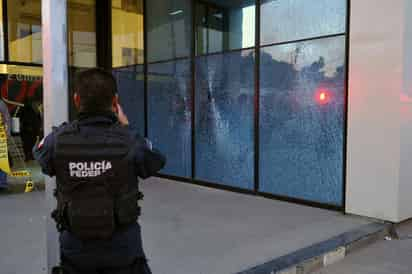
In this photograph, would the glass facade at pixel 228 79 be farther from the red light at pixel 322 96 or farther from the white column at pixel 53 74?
the white column at pixel 53 74

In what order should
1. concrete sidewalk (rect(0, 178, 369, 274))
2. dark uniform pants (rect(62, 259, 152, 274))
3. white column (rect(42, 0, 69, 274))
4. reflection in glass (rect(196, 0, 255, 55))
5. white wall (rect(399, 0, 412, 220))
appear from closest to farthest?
dark uniform pants (rect(62, 259, 152, 274))
white column (rect(42, 0, 69, 274))
concrete sidewalk (rect(0, 178, 369, 274))
white wall (rect(399, 0, 412, 220))
reflection in glass (rect(196, 0, 255, 55))

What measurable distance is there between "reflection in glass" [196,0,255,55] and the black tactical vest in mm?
5569

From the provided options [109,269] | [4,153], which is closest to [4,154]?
[4,153]

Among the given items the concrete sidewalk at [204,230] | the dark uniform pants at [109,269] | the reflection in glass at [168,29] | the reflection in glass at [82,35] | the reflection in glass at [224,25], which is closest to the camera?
the dark uniform pants at [109,269]

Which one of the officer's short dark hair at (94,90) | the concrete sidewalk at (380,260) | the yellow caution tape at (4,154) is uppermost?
the officer's short dark hair at (94,90)

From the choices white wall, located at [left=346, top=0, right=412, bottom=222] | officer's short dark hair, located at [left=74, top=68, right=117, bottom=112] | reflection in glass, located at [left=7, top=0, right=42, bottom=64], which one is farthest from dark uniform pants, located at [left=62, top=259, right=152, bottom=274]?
reflection in glass, located at [left=7, top=0, right=42, bottom=64]

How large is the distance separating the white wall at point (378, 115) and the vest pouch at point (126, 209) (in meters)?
4.31

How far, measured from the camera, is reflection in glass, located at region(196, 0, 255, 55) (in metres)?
7.28

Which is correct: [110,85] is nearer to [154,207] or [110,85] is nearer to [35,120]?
[154,207]

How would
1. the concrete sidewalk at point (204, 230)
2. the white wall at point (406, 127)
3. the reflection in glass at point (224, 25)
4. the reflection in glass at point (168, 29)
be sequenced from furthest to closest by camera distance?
the reflection in glass at point (168, 29) < the reflection in glass at point (224, 25) < the white wall at point (406, 127) < the concrete sidewalk at point (204, 230)

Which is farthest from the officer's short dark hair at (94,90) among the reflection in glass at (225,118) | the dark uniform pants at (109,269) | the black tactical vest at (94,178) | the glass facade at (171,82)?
the glass facade at (171,82)

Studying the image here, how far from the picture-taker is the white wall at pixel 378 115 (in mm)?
5332

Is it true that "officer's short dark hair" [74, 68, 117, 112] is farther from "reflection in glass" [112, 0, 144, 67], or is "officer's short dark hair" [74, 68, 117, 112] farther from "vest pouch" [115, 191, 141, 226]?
"reflection in glass" [112, 0, 144, 67]

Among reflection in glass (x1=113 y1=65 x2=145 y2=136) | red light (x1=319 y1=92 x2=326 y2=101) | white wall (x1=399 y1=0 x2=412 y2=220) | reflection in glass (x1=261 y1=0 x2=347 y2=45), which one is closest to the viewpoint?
white wall (x1=399 y1=0 x2=412 y2=220)
